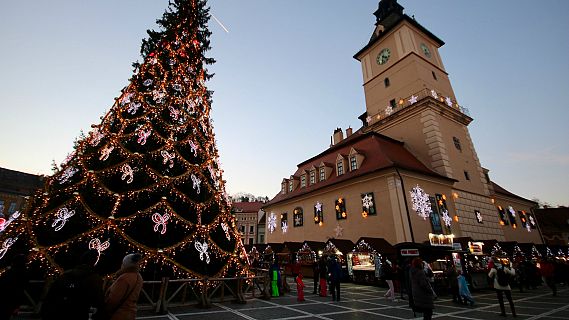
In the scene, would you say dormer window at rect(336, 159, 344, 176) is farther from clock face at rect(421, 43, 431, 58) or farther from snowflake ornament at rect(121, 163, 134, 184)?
snowflake ornament at rect(121, 163, 134, 184)

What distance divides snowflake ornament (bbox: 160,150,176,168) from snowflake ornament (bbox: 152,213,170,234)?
2.01 meters

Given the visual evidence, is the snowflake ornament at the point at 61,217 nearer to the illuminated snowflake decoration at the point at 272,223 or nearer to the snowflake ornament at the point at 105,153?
the snowflake ornament at the point at 105,153

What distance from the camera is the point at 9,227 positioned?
7.57 m

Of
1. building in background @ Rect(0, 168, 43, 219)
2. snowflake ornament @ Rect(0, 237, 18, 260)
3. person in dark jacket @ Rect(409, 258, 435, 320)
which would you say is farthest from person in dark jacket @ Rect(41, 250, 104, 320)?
building in background @ Rect(0, 168, 43, 219)

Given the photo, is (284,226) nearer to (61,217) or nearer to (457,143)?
(457,143)

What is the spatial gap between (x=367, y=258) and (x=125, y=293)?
57.0ft

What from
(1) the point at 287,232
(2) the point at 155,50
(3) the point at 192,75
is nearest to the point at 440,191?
(1) the point at 287,232

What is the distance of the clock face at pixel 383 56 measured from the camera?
30.3 meters

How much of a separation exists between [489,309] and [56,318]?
13.1 meters

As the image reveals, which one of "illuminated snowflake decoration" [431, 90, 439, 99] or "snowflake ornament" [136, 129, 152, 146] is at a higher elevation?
"illuminated snowflake decoration" [431, 90, 439, 99]

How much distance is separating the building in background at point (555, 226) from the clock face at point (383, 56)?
124 ft

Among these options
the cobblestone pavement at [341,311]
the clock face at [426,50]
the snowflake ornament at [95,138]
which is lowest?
the cobblestone pavement at [341,311]

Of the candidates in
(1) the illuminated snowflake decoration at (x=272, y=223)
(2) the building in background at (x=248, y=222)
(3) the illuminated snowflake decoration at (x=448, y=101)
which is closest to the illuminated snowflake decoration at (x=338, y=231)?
(1) the illuminated snowflake decoration at (x=272, y=223)

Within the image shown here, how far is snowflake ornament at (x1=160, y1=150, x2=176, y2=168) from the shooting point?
31.5 ft
